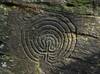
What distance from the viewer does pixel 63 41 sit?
8.09ft

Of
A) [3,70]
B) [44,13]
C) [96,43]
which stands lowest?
[3,70]

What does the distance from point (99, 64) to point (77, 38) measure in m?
0.26

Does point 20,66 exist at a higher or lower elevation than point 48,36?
lower

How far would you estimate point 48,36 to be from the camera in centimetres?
248

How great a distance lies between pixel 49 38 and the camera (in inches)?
97.5

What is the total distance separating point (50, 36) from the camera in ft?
8.13

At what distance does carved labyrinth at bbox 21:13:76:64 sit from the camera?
2.46 metres

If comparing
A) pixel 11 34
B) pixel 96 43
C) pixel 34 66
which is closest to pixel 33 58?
pixel 34 66

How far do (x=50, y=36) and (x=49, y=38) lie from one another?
0.02m

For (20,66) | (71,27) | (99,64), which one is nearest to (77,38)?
(71,27)

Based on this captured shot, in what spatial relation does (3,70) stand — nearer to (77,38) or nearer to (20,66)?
(20,66)

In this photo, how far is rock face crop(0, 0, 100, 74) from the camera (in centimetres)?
245

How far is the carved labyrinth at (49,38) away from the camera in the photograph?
8.06ft

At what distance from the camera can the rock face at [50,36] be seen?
2449 millimetres
